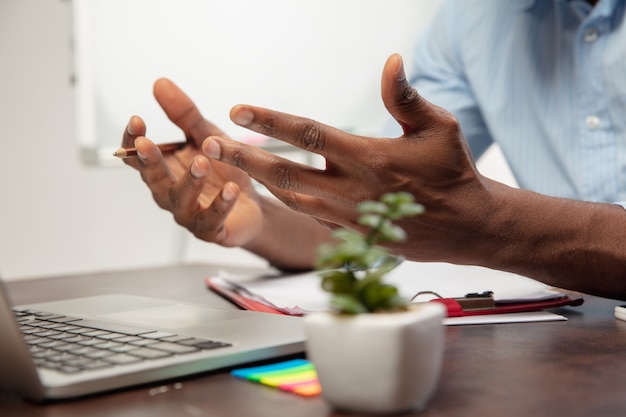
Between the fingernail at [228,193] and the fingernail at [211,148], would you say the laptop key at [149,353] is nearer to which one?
the fingernail at [211,148]

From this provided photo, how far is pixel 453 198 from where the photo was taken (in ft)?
2.22

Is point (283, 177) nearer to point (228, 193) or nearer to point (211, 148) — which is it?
point (211, 148)

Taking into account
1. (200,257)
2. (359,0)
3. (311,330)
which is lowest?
(200,257)

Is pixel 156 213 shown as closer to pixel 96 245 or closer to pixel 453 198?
pixel 96 245

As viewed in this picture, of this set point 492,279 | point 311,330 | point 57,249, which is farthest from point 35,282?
point 57,249

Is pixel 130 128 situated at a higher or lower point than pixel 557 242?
higher

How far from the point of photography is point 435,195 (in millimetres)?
673

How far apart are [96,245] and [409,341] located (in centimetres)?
215

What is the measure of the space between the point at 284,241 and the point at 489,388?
670 mm

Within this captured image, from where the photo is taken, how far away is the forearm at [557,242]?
2.31ft

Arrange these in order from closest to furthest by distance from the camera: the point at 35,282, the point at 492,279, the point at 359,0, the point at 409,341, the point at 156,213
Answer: the point at 409,341
the point at 492,279
the point at 35,282
the point at 359,0
the point at 156,213

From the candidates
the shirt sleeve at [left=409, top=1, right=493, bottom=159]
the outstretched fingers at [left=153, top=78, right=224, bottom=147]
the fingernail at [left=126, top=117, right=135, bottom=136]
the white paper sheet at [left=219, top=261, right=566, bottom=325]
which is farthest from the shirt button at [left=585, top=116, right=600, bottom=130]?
the fingernail at [left=126, top=117, right=135, bottom=136]

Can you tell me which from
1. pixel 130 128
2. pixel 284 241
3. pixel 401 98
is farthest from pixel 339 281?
pixel 284 241

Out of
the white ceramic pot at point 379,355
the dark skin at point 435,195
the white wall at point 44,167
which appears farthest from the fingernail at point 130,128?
the white wall at point 44,167
